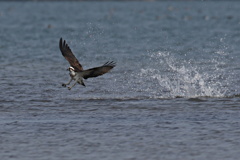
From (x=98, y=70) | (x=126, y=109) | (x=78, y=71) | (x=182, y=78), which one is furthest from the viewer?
(x=182, y=78)

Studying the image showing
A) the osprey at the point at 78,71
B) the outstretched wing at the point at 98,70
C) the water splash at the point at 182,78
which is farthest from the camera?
the water splash at the point at 182,78

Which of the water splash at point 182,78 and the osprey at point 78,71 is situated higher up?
the osprey at point 78,71

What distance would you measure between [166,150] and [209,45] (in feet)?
73.5

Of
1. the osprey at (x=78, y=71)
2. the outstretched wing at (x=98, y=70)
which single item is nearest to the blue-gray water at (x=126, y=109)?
the osprey at (x=78, y=71)

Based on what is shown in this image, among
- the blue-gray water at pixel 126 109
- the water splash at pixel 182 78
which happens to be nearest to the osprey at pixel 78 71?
the blue-gray water at pixel 126 109

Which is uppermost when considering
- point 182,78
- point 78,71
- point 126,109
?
point 78,71

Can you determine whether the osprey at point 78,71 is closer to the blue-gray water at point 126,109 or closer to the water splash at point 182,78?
the blue-gray water at point 126,109

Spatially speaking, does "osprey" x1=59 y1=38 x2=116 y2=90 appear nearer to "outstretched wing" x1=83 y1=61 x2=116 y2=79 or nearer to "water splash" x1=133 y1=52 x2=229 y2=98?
"outstretched wing" x1=83 y1=61 x2=116 y2=79

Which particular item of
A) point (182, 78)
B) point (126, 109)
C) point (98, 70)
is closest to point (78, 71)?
point (98, 70)

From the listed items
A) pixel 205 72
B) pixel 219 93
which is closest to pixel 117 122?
pixel 219 93

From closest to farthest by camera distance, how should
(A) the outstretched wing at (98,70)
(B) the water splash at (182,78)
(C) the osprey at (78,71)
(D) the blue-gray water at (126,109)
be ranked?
(D) the blue-gray water at (126,109), (A) the outstretched wing at (98,70), (C) the osprey at (78,71), (B) the water splash at (182,78)

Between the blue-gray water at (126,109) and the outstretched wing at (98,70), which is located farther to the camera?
the outstretched wing at (98,70)

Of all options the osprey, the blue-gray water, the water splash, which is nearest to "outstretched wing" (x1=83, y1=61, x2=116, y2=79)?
the osprey

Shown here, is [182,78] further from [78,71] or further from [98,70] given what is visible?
[98,70]
